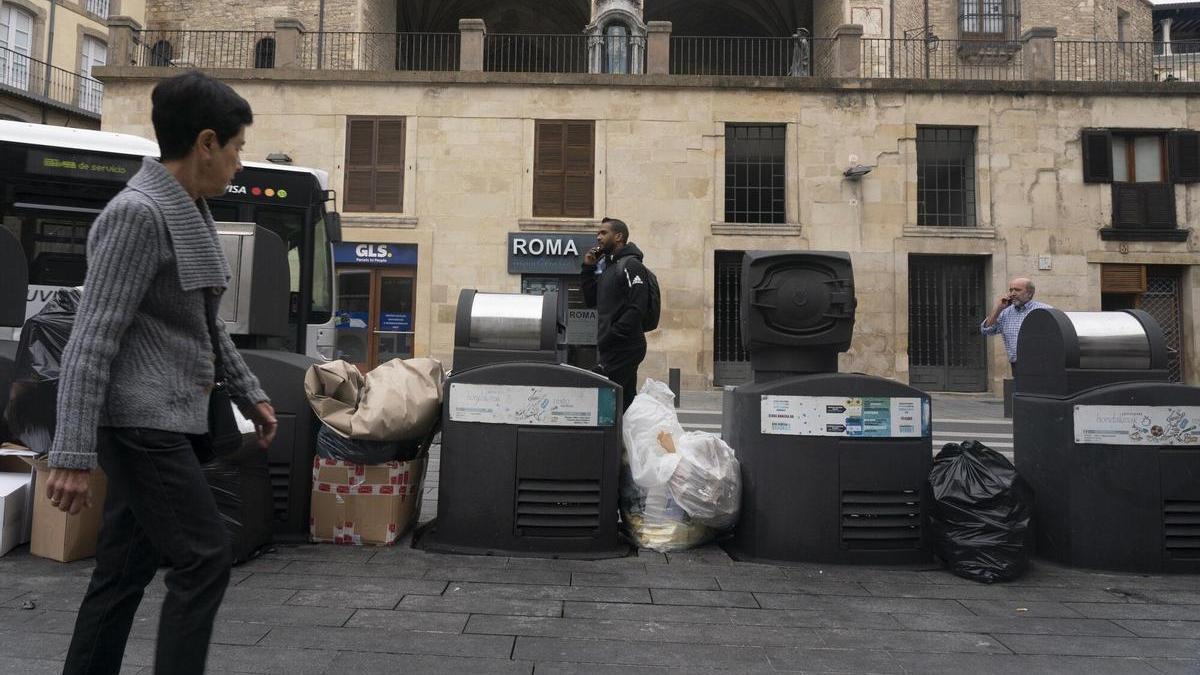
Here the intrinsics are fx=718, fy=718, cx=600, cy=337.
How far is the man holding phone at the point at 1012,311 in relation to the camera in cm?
720

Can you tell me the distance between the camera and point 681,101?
55.6ft

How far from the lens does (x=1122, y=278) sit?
16750 mm

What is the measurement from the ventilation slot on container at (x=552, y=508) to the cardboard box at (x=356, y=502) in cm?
78

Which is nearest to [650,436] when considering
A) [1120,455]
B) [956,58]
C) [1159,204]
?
[1120,455]

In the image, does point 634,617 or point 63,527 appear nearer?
point 634,617

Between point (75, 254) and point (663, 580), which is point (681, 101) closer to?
point (75, 254)

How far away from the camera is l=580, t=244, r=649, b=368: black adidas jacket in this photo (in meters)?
5.18

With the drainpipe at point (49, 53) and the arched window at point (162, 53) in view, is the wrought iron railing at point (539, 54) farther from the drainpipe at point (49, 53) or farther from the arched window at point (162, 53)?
the drainpipe at point (49, 53)

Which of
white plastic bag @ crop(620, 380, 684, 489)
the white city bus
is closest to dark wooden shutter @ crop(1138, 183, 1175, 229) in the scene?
white plastic bag @ crop(620, 380, 684, 489)

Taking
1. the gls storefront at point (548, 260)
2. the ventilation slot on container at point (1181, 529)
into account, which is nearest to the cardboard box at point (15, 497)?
the ventilation slot on container at point (1181, 529)

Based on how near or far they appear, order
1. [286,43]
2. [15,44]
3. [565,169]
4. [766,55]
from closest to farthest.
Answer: [565,169] → [286,43] → [766,55] → [15,44]

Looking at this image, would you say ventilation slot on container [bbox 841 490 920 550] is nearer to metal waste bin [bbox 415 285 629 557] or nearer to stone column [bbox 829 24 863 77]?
metal waste bin [bbox 415 285 629 557]

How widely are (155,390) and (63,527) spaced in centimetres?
271

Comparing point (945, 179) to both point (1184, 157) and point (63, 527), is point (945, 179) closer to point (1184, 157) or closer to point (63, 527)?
point (1184, 157)
